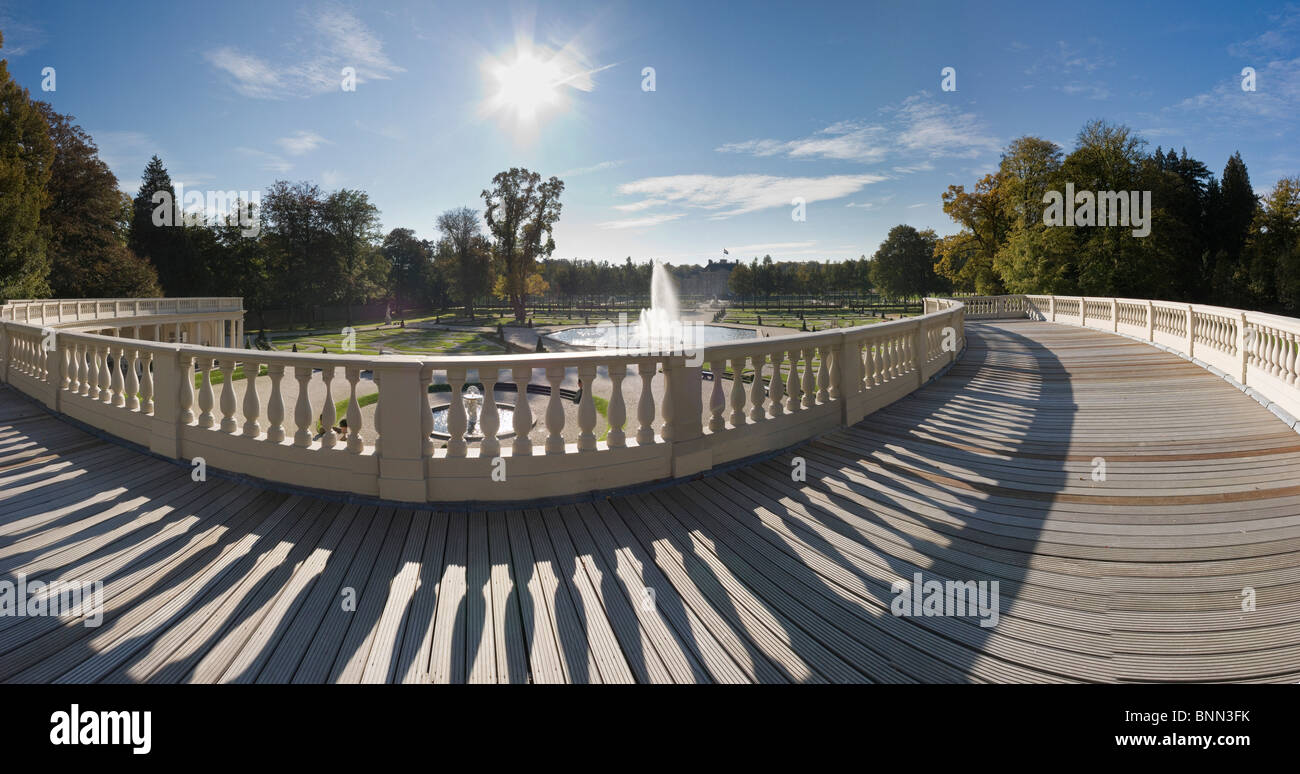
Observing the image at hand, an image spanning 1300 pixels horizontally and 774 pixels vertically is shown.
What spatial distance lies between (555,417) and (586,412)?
25 centimetres

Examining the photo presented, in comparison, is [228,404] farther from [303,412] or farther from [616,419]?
[616,419]

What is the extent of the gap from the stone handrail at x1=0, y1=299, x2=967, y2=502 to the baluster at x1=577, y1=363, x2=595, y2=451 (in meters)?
0.01

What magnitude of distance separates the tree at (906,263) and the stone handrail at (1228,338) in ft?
178

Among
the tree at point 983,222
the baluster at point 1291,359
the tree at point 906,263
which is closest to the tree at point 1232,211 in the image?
the tree at point 983,222

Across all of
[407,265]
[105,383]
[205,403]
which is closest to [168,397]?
[205,403]

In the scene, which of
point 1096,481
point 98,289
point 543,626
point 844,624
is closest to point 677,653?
point 543,626

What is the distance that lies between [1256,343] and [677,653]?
11208mm

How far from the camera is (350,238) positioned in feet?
214

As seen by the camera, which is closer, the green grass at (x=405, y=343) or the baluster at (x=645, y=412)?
the baluster at (x=645, y=412)

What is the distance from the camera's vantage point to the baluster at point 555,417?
438 cm

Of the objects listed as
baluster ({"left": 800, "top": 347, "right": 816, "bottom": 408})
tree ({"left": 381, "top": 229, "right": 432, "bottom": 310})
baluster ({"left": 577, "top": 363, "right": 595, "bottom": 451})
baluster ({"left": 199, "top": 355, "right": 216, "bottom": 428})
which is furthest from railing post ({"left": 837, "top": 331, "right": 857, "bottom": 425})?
tree ({"left": 381, "top": 229, "right": 432, "bottom": 310})

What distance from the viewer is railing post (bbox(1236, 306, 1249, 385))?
902 cm

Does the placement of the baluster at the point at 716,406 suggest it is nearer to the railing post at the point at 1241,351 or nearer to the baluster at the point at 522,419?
the baluster at the point at 522,419
